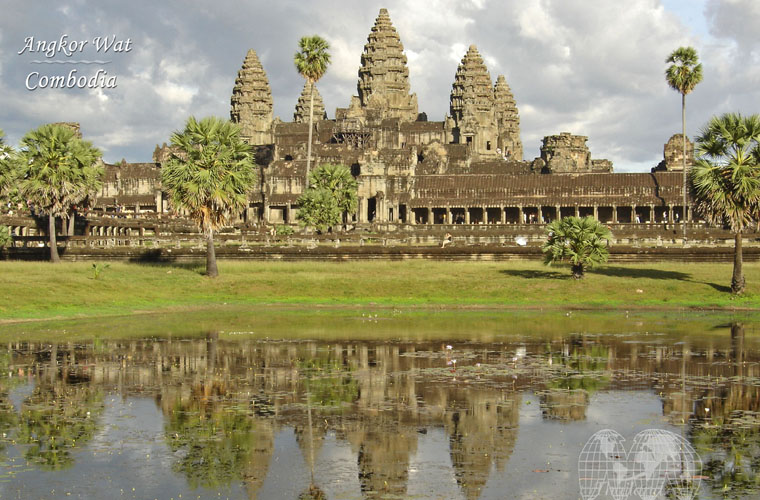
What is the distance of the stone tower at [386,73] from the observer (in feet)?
481

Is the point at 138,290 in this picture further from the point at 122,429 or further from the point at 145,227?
the point at 145,227

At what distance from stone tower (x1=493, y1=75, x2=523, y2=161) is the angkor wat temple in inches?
11.0

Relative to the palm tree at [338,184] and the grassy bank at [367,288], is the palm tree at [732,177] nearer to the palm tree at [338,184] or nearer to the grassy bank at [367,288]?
the grassy bank at [367,288]

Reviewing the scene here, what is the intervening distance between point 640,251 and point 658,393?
37.0 m

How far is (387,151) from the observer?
11769 cm

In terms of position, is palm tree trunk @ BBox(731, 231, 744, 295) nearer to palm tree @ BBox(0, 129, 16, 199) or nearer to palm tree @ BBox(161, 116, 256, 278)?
palm tree @ BBox(161, 116, 256, 278)

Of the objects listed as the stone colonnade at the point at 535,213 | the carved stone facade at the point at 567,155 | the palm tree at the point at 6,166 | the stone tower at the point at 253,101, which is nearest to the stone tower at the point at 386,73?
the stone tower at the point at 253,101

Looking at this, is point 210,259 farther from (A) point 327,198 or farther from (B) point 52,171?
(A) point 327,198

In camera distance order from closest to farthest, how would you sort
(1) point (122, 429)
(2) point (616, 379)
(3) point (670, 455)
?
(3) point (670, 455)
(1) point (122, 429)
(2) point (616, 379)

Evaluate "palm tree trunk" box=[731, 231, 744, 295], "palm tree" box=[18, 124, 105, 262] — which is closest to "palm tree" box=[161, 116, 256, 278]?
"palm tree" box=[18, 124, 105, 262]

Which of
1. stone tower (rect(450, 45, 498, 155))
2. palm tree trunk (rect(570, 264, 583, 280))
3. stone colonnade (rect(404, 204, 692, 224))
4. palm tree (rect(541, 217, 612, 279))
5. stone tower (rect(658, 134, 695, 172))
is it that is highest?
stone tower (rect(450, 45, 498, 155))

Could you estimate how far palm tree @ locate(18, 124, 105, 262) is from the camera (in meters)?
57.8

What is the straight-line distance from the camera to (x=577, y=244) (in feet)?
155

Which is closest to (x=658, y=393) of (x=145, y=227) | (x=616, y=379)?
(x=616, y=379)
